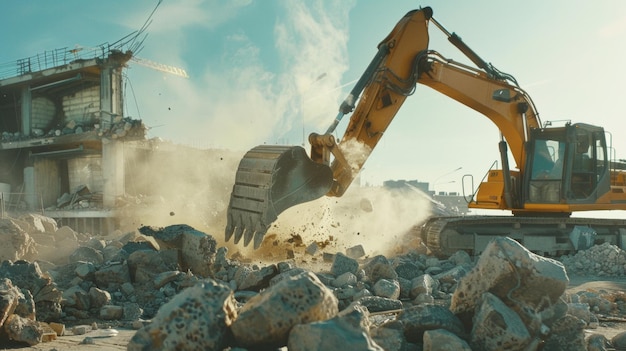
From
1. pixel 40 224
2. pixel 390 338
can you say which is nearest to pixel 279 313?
pixel 390 338

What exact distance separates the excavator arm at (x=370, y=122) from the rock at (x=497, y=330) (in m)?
3.84

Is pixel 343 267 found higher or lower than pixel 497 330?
lower

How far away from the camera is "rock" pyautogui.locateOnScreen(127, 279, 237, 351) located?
319 centimetres

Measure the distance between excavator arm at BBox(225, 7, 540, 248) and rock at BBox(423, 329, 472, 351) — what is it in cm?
380

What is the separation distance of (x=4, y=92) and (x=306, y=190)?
29.4m

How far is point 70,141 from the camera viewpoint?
2655 centimetres

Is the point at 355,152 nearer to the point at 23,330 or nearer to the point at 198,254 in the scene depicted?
the point at 198,254

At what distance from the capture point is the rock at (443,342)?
355cm

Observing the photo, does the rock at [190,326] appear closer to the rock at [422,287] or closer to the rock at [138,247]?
the rock at [422,287]

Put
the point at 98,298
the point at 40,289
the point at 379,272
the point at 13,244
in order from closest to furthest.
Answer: the point at 40,289, the point at 98,298, the point at 379,272, the point at 13,244

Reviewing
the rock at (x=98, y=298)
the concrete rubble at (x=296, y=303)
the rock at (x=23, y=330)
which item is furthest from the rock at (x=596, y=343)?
the rock at (x=98, y=298)

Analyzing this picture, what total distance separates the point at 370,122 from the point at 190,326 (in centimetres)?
632

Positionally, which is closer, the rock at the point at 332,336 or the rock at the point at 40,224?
the rock at the point at 332,336

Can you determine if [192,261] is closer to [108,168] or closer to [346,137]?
[346,137]
